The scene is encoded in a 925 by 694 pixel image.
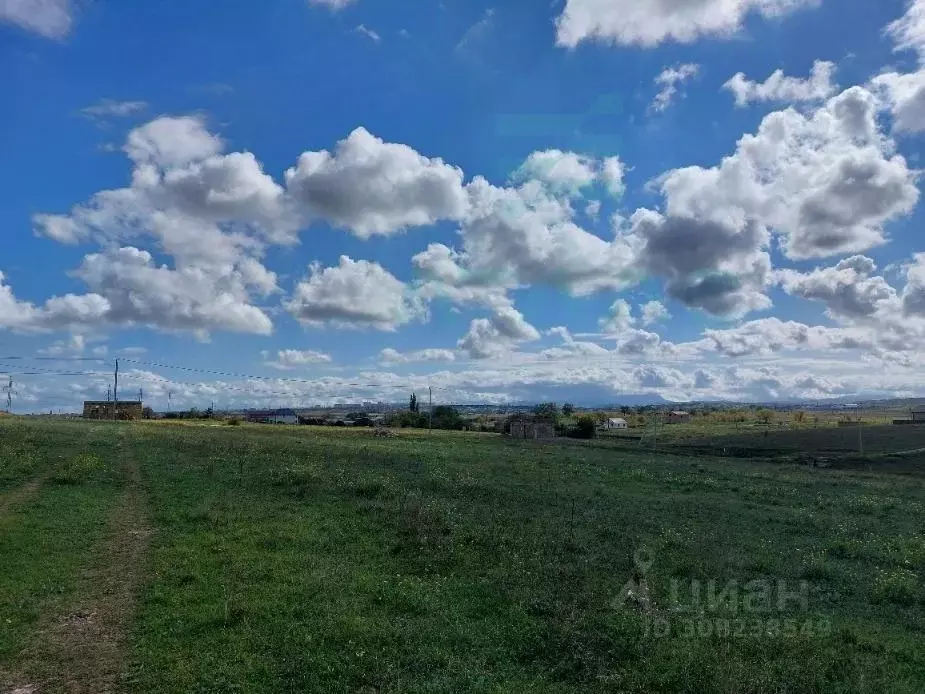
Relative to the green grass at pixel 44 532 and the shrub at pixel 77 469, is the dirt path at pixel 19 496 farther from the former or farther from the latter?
the shrub at pixel 77 469

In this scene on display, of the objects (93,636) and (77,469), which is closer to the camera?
(93,636)

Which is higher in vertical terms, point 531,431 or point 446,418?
point 446,418

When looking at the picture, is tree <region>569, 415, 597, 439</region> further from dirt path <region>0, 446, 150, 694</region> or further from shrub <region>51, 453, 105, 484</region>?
dirt path <region>0, 446, 150, 694</region>

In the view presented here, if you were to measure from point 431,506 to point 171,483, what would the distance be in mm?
11005

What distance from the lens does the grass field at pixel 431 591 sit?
9430 mm

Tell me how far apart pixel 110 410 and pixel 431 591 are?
135745 mm

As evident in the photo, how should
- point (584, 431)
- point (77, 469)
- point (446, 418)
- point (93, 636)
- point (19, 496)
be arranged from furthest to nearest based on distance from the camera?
point (446, 418)
point (584, 431)
point (77, 469)
point (19, 496)
point (93, 636)

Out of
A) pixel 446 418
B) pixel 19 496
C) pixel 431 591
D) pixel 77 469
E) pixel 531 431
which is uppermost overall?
pixel 77 469

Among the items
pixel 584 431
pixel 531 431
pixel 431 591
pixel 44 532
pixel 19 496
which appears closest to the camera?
pixel 431 591

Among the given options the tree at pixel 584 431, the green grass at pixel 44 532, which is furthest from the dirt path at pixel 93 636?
the tree at pixel 584 431

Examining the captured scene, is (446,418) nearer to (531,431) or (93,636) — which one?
(531,431)

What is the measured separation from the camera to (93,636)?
10.4 metres

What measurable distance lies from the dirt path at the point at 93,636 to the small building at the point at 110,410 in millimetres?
123759

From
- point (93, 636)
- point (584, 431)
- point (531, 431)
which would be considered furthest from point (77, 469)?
point (584, 431)
